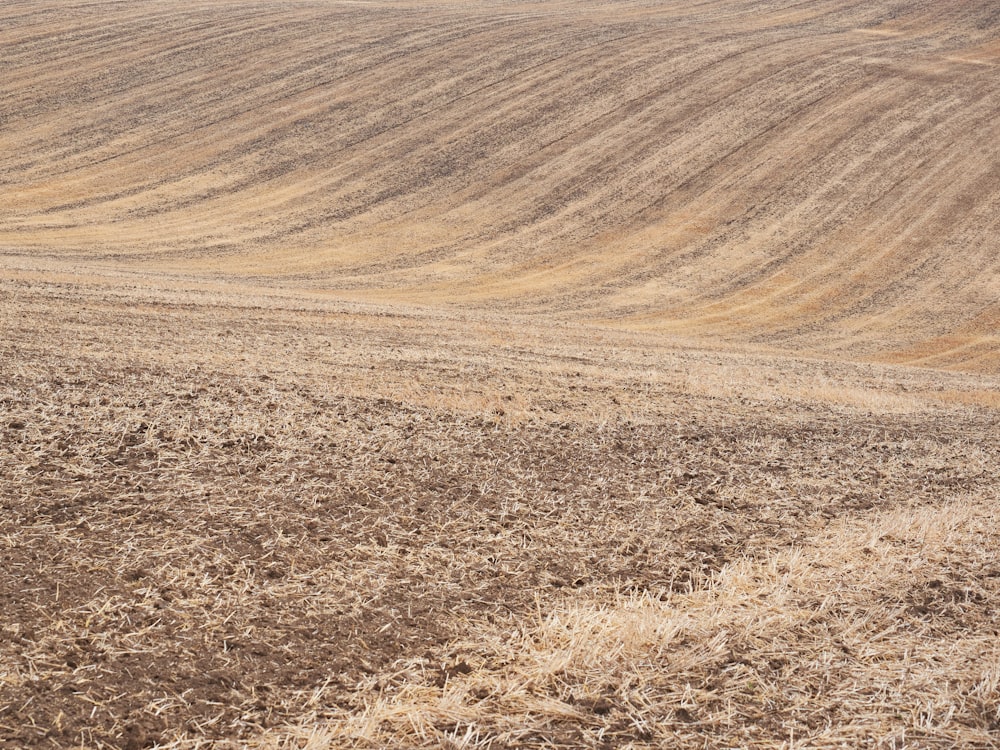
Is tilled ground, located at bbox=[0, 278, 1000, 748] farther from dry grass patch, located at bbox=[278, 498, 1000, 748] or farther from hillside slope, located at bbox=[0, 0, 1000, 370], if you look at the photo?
hillside slope, located at bbox=[0, 0, 1000, 370]

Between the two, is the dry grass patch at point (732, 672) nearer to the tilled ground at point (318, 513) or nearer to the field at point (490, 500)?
the field at point (490, 500)

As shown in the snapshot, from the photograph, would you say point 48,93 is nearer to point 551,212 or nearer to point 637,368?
point 551,212

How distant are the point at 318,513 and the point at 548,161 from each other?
2901 centimetres

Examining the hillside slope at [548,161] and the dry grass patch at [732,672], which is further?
the hillside slope at [548,161]

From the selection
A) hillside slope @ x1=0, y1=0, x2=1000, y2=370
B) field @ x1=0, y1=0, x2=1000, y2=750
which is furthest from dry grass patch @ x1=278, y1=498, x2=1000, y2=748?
hillside slope @ x1=0, y1=0, x2=1000, y2=370

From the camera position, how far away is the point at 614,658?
4430mm

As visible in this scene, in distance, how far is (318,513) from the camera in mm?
5750

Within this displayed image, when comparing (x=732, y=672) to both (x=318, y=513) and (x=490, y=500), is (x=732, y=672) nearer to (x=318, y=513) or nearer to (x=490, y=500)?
(x=490, y=500)

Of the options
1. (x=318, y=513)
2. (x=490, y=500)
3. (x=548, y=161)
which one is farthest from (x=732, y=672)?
(x=548, y=161)

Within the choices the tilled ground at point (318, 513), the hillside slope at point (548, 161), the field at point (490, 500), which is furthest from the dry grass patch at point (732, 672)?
the hillside slope at point (548, 161)

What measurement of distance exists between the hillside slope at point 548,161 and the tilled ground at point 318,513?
494 inches

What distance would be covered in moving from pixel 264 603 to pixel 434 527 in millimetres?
1322

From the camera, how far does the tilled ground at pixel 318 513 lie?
13.6ft

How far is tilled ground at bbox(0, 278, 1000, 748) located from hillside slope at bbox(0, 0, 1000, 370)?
1254 cm
